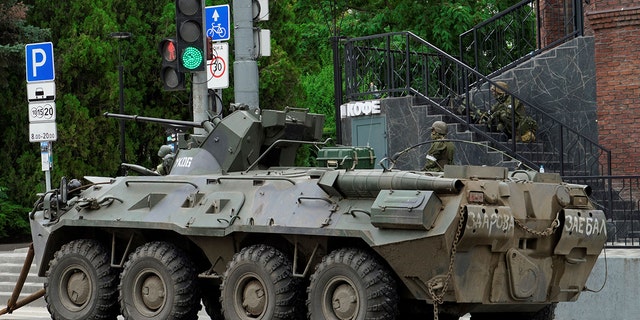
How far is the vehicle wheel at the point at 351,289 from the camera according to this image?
13797 mm

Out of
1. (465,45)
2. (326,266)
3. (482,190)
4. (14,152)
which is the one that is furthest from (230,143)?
(14,152)

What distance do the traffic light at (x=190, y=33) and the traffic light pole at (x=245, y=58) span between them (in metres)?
1.10

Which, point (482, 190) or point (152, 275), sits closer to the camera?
point (482, 190)

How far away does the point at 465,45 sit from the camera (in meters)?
33.5

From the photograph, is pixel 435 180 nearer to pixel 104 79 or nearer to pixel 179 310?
pixel 179 310

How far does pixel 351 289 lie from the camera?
1412cm

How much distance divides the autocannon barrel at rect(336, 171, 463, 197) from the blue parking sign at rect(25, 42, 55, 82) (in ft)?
24.7

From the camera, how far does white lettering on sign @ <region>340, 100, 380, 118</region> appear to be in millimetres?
23188

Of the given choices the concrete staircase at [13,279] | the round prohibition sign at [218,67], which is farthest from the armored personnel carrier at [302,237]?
the concrete staircase at [13,279]

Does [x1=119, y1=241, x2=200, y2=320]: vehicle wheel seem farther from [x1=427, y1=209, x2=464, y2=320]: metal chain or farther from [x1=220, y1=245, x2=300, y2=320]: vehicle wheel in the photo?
[x1=427, y1=209, x2=464, y2=320]: metal chain

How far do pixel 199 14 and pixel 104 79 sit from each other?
76.1ft

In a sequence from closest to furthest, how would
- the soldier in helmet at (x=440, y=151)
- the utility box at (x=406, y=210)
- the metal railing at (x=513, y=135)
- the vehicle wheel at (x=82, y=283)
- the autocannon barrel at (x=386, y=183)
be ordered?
1. the utility box at (x=406, y=210)
2. the autocannon barrel at (x=386, y=183)
3. the vehicle wheel at (x=82, y=283)
4. the soldier in helmet at (x=440, y=151)
5. the metal railing at (x=513, y=135)

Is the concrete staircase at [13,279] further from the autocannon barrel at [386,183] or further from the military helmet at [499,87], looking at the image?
the autocannon barrel at [386,183]

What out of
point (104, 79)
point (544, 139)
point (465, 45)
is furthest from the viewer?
point (104, 79)
